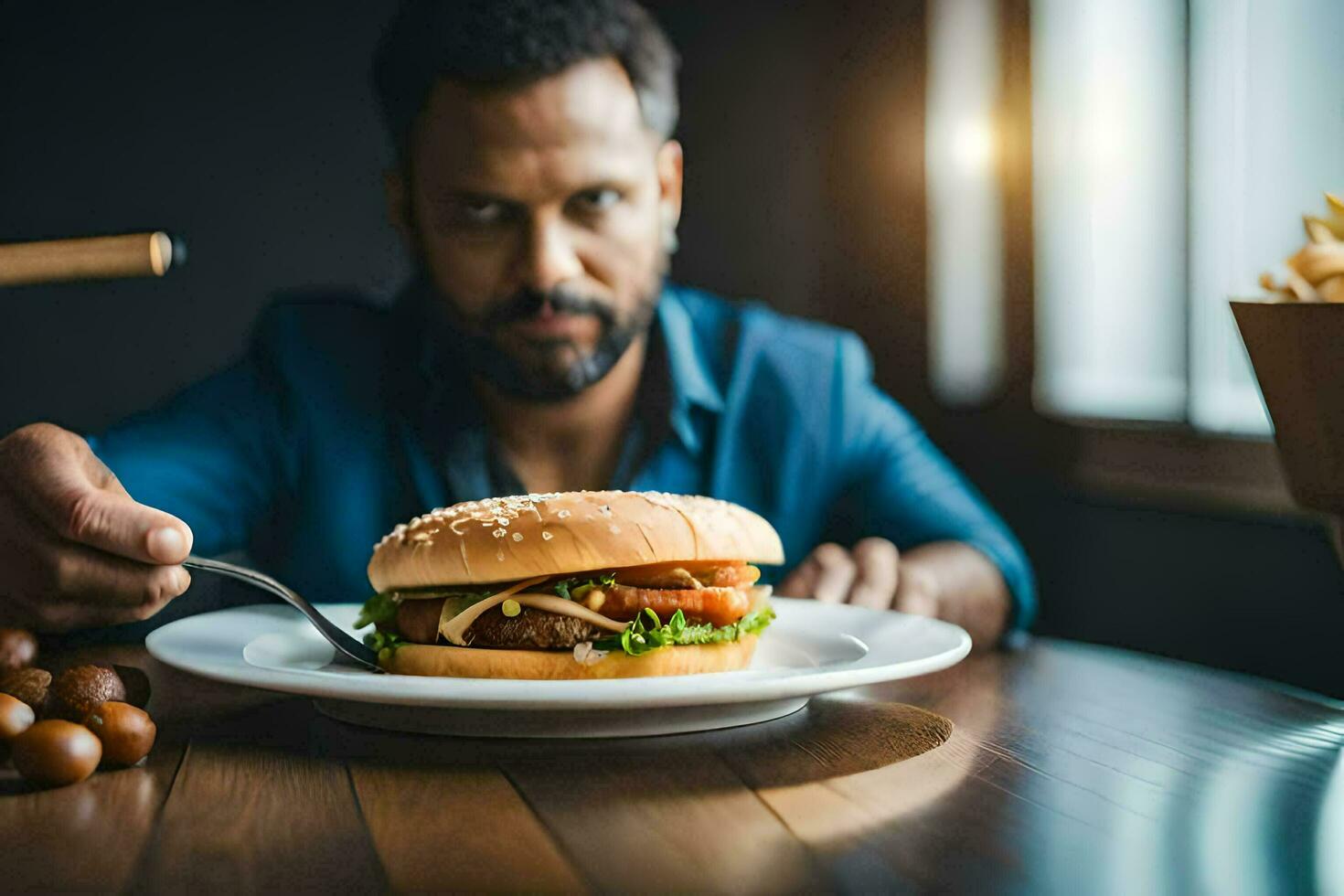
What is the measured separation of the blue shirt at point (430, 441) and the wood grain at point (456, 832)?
1828mm

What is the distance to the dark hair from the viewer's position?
9.61 ft

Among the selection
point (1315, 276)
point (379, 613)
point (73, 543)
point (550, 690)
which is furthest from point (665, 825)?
point (73, 543)

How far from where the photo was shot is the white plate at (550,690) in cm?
101

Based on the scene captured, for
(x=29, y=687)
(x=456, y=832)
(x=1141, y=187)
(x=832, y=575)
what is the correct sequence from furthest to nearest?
(x=1141, y=187) → (x=832, y=575) → (x=29, y=687) → (x=456, y=832)

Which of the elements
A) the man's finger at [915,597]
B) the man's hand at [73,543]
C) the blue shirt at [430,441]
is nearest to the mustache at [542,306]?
the blue shirt at [430,441]

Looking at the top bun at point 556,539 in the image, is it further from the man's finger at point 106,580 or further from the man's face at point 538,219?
the man's face at point 538,219

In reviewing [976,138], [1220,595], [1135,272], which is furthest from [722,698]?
[976,138]

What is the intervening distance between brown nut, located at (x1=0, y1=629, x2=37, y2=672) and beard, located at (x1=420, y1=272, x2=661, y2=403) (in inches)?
69.0

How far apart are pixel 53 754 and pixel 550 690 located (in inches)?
14.2

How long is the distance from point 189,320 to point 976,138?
85.0 inches

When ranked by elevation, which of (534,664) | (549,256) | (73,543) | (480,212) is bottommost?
(534,664)

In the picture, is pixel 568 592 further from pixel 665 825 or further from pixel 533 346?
pixel 533 346

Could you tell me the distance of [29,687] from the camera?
1.07 m

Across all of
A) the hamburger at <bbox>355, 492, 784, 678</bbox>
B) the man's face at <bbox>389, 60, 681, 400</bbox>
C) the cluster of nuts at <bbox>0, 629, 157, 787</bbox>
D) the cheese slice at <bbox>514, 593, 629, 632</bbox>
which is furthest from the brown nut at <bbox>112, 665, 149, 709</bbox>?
the man's face at <bbox>389, 60, 681, 400</bbox>
